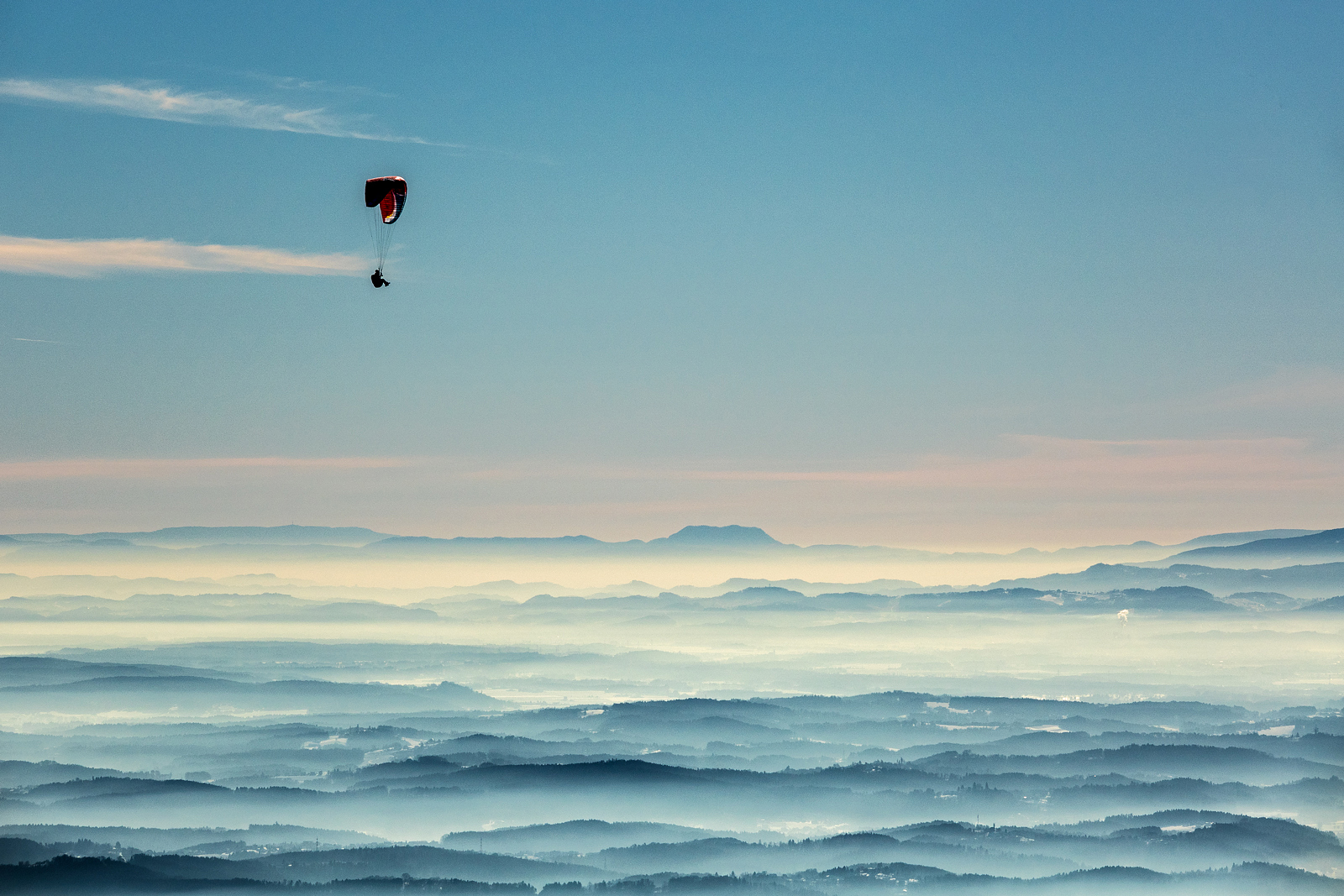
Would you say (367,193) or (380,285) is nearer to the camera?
(380,285)

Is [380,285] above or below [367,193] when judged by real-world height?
below
